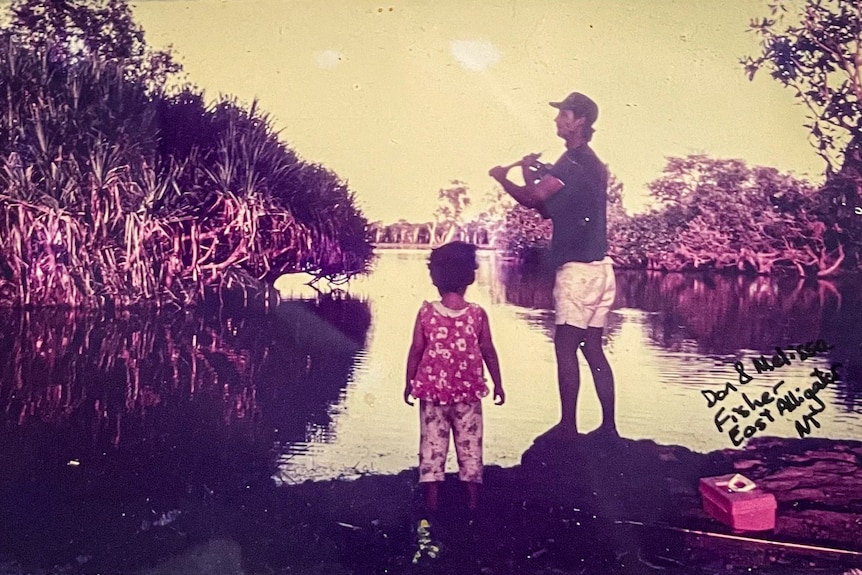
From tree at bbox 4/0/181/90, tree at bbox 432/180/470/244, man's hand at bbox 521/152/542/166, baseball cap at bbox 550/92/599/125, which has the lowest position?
tree at bbox 432/180/470/244

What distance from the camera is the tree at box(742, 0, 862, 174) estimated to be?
258 cm

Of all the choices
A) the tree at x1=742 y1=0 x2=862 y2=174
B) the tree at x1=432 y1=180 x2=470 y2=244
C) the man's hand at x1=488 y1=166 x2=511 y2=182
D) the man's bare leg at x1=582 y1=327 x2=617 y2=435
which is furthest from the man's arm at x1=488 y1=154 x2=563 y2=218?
the tree at x1=742 y1=0 x2=862 y2=174

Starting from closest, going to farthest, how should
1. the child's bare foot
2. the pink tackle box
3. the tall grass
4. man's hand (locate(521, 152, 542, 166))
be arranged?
the pink tackle box
the child's bare foot
man's hand (locate(521, 152, 542, 166))
the tall grass

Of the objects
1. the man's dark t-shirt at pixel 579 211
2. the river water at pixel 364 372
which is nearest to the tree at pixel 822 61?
the river water at pixel 364 372

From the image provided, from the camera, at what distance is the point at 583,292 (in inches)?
102

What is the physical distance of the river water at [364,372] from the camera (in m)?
2.57

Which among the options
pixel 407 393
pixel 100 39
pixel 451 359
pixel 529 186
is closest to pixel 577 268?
pixel 529 186

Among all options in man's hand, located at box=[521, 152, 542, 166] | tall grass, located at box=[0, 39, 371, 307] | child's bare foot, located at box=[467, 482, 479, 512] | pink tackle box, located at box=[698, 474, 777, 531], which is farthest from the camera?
tall grass, located at box=[0, 39, 371, 307]

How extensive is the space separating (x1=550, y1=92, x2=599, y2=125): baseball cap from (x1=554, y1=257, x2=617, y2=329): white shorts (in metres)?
0.50

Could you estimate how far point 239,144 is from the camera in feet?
9.10

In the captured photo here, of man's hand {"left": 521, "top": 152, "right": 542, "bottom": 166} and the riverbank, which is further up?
man's hand {"left": 521, "top": 152, "right": 542, "bottom": 166}

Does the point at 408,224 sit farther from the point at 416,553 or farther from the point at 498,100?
the point at 416,553

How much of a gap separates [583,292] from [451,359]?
507 mm

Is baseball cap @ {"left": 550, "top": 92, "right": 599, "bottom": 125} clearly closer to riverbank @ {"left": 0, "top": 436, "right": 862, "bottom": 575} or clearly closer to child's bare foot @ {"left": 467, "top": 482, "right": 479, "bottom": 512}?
riverbank @ {"left": 0, "top": 436, "right": 862, "bottom": 575}
